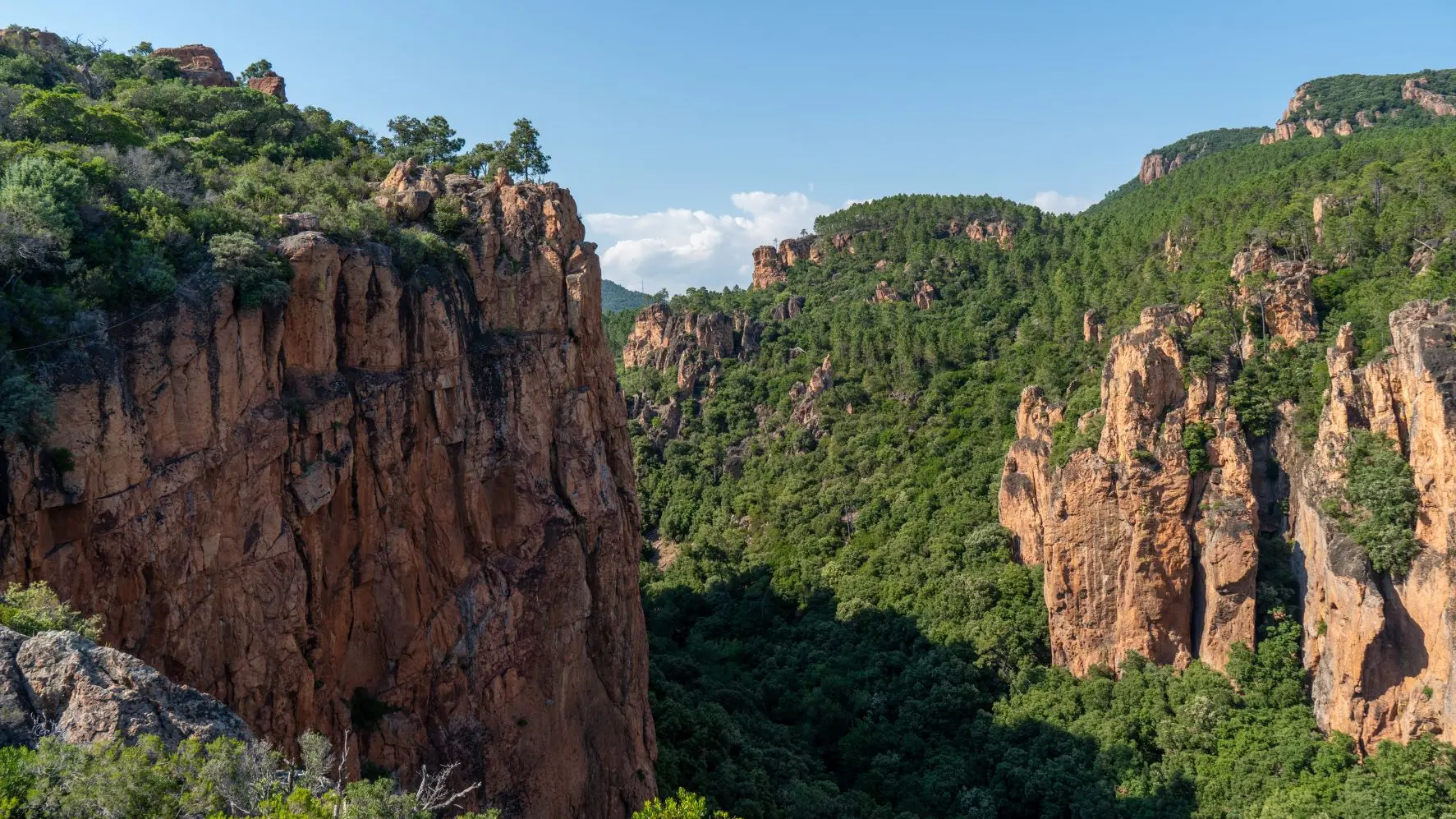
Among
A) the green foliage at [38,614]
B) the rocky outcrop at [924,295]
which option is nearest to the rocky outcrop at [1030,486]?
the rocky outcrop at [924,295]

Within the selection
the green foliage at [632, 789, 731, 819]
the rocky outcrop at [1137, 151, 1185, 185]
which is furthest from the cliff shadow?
→ the rocky outcrop at [1137, 151, 1185, 185]

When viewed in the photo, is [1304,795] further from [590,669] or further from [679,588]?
[679,588]

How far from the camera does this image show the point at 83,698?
41.1 ft

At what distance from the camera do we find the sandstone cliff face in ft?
64.1

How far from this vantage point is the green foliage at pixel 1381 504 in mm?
36969

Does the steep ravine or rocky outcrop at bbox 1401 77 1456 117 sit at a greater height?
rocky outcrop at bbox 1401 77 1456 117

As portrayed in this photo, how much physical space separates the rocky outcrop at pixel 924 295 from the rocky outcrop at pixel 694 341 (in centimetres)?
1367

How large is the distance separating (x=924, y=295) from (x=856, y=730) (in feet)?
192

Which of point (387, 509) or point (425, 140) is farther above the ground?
point (425, 140)

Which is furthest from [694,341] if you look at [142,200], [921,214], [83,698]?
[83,698]

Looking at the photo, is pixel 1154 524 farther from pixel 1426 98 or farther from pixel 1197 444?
pixel 1426 98

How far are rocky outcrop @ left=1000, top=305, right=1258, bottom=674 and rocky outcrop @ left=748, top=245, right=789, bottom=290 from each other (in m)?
73.0

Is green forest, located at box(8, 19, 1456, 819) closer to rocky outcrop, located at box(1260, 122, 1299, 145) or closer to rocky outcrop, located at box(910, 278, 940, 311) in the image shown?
rocky outcrop, located at box(910, 278, 940, 311)

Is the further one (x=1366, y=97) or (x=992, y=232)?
(x=1366, y=97)
